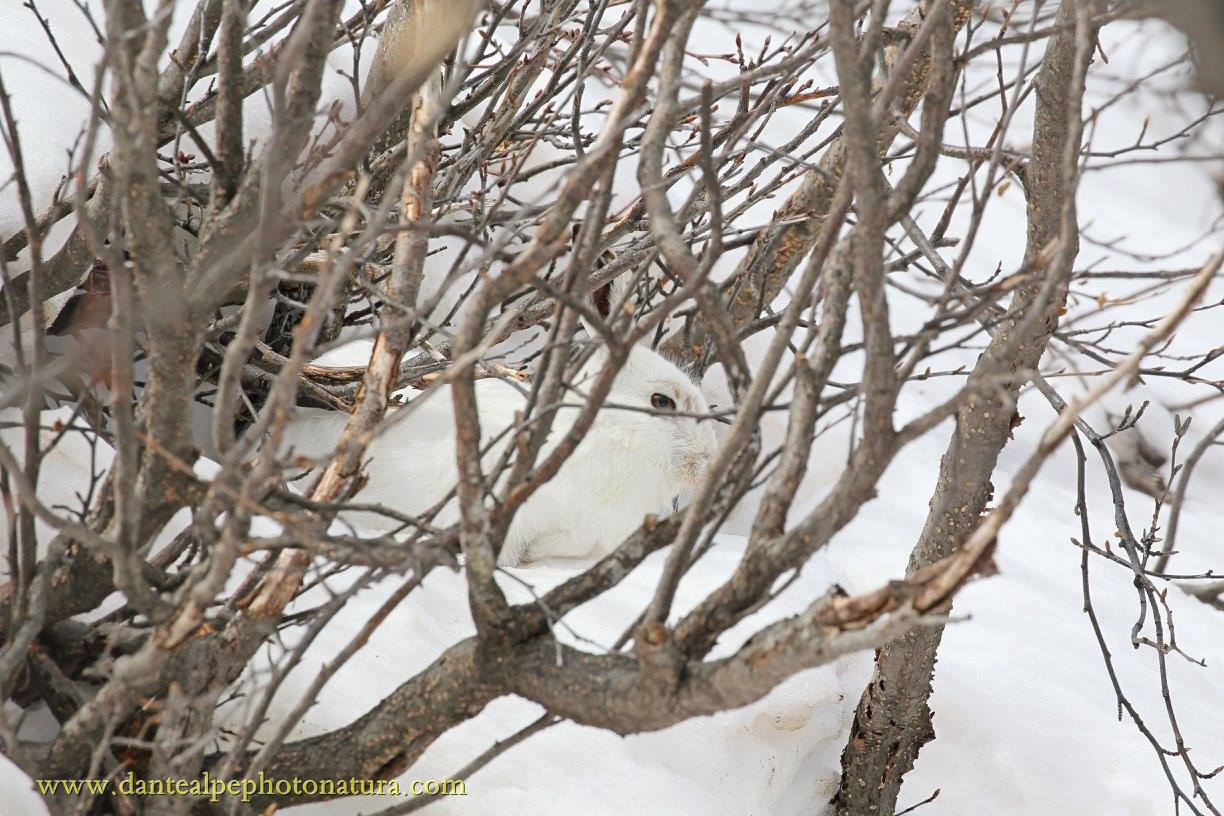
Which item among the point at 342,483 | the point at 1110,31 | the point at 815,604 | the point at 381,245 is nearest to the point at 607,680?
the point at 815,604

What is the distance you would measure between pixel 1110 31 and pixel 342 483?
378 inches

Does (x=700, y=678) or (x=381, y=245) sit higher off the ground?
(x=381, y=245)

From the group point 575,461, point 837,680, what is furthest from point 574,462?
point 837,680

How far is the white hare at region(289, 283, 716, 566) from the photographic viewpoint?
3275 millimetres

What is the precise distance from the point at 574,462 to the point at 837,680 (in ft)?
3.37

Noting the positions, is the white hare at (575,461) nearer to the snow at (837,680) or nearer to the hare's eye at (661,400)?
the hare's eye at (661,400)

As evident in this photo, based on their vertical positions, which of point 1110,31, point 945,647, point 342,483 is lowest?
point 342,483

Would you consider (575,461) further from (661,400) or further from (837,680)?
(837,680)

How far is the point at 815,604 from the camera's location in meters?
1.42

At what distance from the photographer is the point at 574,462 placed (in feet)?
11.4

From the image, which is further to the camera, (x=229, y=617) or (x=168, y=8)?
(x=229, y=617)

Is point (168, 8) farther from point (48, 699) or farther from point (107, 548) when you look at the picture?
point (48, 699)

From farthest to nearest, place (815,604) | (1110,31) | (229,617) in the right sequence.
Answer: (1110,31)
(229,617)
(815,604)

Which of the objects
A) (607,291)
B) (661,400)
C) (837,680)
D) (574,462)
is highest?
(607,291)
